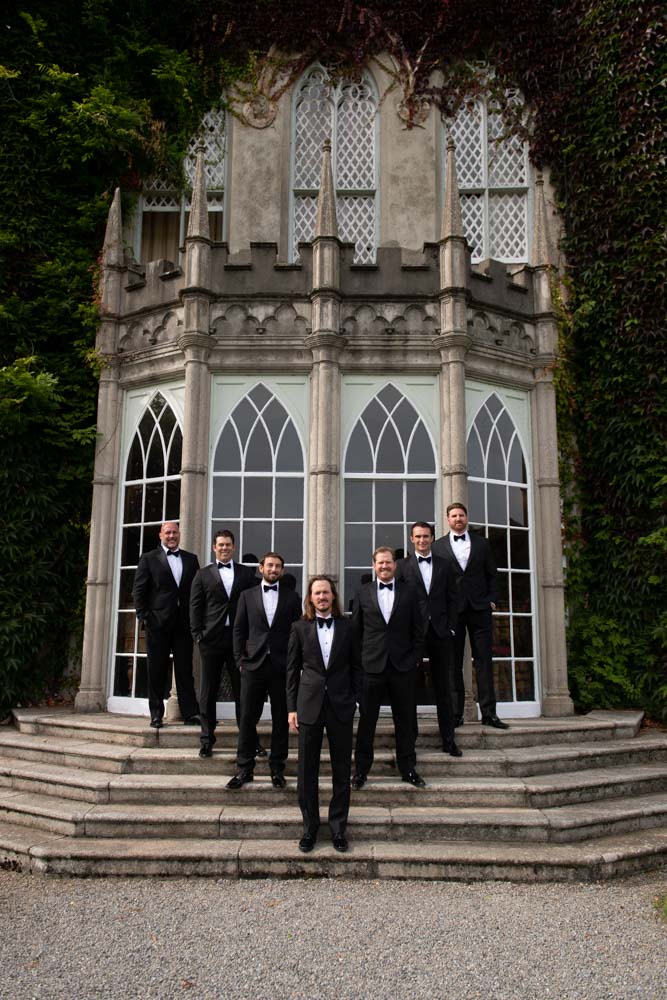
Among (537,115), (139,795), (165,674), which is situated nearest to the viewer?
(139,795)

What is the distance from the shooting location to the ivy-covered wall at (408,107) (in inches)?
365

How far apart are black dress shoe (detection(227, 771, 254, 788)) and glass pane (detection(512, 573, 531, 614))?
12.8 ft

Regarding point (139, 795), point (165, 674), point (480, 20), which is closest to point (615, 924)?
point (139, 795)

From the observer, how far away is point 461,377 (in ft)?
27.6

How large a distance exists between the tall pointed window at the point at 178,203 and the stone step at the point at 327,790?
26.3 feet

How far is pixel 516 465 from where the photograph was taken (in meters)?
9.04

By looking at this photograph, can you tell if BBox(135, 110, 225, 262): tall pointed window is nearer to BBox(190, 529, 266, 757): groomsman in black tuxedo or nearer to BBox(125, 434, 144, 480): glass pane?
BBox(125, 434, 144, 480): glass pane

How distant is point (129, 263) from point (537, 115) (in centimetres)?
629

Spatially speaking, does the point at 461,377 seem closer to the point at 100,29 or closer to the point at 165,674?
the point at 165,674

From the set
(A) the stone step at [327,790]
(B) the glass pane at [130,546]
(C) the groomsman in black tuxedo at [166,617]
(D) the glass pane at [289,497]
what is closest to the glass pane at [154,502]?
(B) the glass pane at [130,546]

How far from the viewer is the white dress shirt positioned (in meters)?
7.45

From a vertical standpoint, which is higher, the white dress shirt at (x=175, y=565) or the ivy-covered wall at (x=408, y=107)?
the ivy-covered wall at (x=408, y=107)

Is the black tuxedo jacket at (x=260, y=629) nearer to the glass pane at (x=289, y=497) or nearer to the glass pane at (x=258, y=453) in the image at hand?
the glass pane at (x=289, y=497)

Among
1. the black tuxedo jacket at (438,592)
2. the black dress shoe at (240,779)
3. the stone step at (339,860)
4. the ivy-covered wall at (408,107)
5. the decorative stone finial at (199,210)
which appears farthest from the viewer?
the ivy-covered wall at (408,107)
